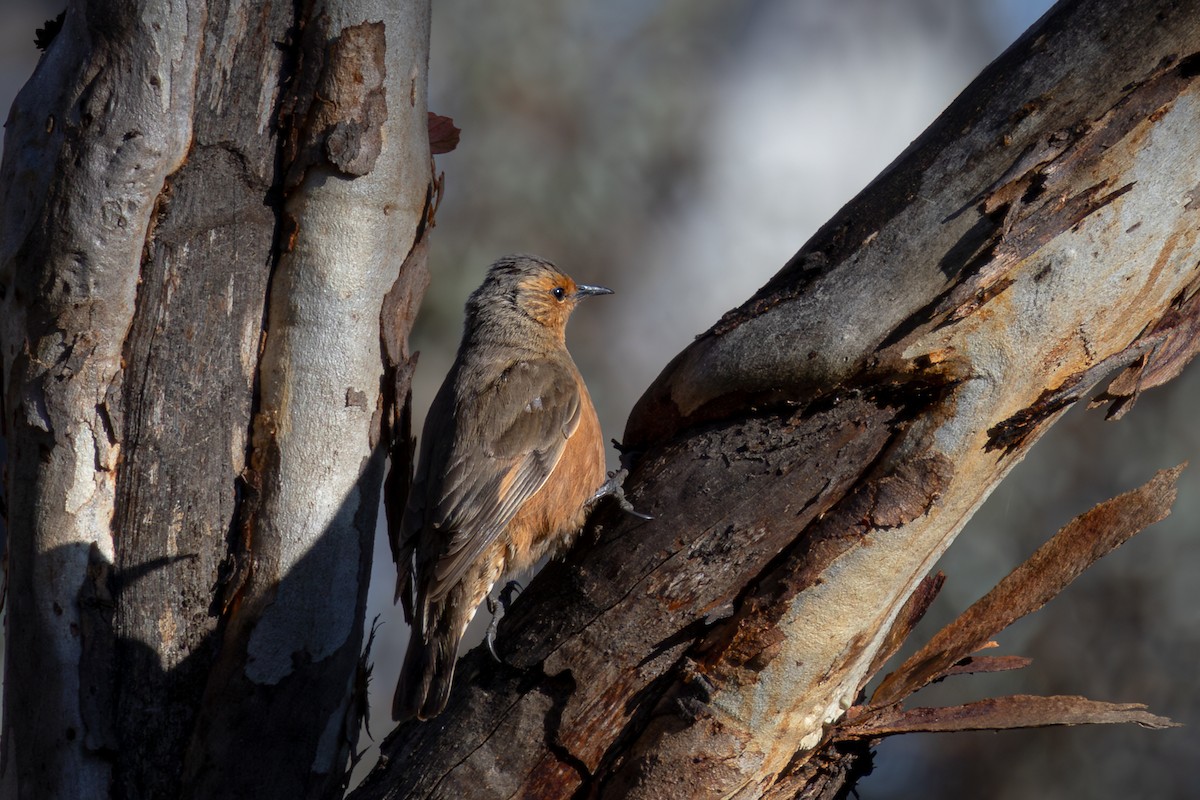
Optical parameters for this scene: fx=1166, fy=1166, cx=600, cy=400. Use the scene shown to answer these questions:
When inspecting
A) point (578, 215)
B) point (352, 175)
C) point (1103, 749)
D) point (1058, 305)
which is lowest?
point (1103, 749)

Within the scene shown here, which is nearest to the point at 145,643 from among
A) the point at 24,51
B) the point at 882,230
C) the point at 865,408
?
the point at 865,408

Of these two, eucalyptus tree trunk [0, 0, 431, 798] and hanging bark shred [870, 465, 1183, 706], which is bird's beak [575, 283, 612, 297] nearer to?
eucalyptus tree trunk [0, 0, 431, 798]

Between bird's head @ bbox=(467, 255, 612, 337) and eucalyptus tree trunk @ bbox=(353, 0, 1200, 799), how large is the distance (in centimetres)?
184

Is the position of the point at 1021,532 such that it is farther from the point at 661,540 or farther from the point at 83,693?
the point at 83,693

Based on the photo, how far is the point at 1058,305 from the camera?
232cm

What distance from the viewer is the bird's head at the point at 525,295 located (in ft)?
13.9

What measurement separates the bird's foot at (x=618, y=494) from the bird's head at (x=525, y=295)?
3.91ft

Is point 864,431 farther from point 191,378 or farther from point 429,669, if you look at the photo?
point 191,378

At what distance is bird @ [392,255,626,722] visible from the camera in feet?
10.7

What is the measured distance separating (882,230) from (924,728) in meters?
1.08

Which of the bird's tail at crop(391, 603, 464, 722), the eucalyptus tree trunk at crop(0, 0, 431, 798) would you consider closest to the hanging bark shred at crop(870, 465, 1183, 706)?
the bird's tail at crop(391, 603, 464, 722)

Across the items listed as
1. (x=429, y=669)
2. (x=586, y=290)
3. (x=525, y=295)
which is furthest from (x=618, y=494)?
(x=586, y=290)

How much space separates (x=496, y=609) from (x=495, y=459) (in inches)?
18.7

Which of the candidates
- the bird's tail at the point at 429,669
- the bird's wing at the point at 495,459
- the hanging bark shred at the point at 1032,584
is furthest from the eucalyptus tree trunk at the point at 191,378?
the hanging bark shred at the point at 1032,584
